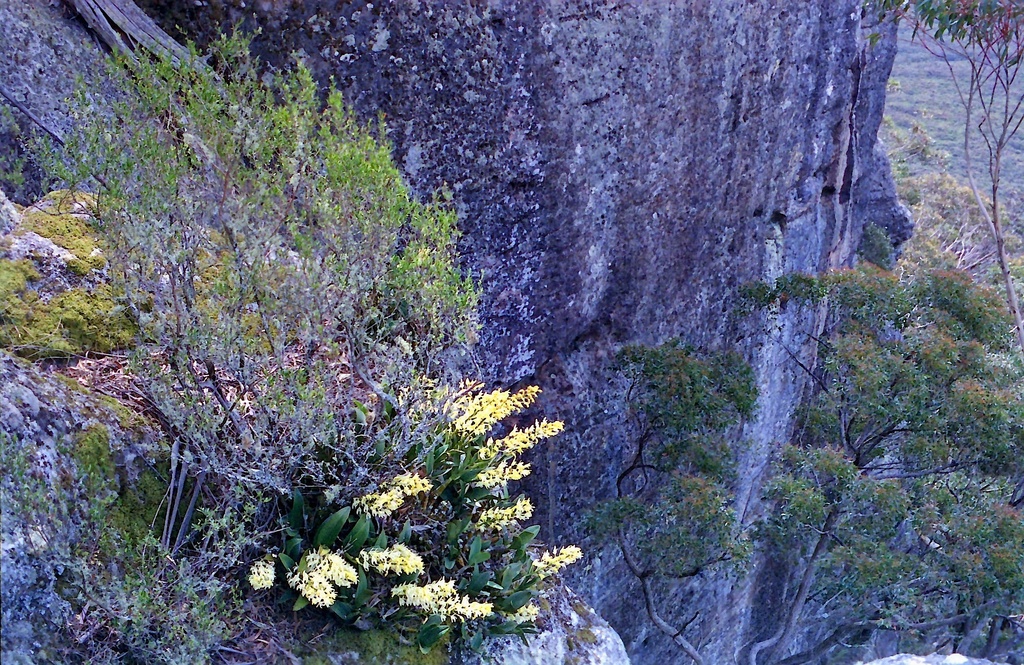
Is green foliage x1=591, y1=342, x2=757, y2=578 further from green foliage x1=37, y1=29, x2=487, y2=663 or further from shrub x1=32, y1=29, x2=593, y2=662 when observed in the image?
green foliage x1=37, y1=29, x2=487, y2=663

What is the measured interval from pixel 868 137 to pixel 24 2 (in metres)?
14.6

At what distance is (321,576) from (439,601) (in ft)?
2.17

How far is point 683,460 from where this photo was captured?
9.36 m

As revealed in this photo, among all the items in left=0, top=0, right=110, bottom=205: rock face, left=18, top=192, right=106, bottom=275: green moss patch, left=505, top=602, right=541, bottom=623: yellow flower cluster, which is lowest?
left=505, top=602, right=541, bottom=623: yellow flower cluster

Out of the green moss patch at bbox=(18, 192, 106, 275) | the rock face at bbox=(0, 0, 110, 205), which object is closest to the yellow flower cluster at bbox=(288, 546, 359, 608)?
the green moss patch at bbox=(18, 192, 106, 275)

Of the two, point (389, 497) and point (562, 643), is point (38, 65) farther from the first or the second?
point (562, 643)

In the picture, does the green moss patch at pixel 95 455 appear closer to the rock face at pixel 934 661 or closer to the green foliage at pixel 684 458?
the rock face at pixel 934 661

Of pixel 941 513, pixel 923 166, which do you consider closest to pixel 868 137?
pixel 941 513

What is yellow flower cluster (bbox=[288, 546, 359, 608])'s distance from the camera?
13.7ft

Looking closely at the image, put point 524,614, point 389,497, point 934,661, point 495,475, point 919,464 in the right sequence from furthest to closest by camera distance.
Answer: point 919,464 < point 934,661 < point 495,475 < point 524,614 < point 389,497

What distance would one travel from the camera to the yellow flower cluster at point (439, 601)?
438 cm

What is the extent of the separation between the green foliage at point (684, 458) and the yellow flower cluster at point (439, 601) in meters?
4.43

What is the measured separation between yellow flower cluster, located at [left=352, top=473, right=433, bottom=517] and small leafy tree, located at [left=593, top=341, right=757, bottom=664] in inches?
184

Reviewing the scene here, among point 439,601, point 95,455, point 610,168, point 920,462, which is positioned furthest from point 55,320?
point 920,462
